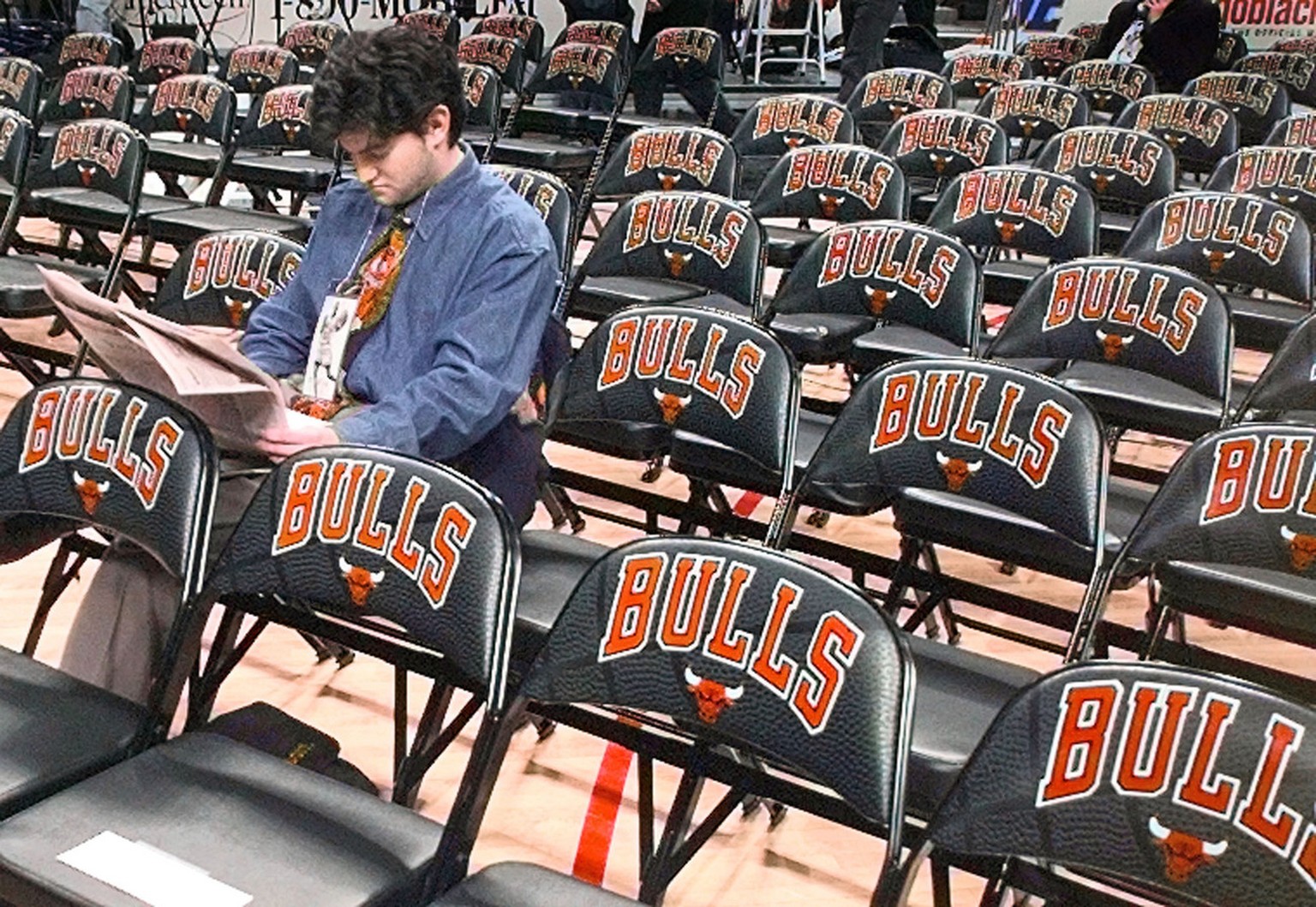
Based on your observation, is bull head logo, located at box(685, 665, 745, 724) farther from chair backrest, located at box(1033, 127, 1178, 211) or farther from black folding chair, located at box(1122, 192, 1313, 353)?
chair backrest, located at box(1033, 127, 1178, 211)

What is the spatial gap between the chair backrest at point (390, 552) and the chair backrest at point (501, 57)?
18.1ft

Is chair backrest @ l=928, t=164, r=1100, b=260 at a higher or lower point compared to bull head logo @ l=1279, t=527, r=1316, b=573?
higher

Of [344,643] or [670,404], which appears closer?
[344,643]

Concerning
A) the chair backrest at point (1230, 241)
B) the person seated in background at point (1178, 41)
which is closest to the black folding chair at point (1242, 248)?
the chair backrest at point (1230, 241)

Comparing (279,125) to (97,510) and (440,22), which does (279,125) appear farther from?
(97,510)

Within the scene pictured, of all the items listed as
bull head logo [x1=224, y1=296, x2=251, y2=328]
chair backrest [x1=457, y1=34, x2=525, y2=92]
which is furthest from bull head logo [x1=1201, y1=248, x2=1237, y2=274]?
chair backrest [x1=457, y1=34, x2=525, y2=92]

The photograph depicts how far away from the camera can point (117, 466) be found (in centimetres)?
239

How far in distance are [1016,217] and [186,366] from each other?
2.90 metres

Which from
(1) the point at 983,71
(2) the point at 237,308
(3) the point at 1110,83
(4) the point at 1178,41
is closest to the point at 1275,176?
(3) the point at 1110,83

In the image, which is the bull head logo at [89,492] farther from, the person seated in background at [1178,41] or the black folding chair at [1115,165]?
the person seated in background at [1178,41]

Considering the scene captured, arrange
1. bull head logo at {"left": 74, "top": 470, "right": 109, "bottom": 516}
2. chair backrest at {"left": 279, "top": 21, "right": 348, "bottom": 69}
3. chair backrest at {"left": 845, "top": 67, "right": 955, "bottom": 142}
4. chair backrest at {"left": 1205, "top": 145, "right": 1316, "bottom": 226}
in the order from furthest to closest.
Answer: chair backrest at {"left": 279, "top": 21, "right": 348, "bottom": 69}, chair backrest at {"left": 845, "top": 67, "right": 955, "bottom": 142}, chair backrest at {"left": 1205, "top": 145, "right": 1316, "bottom": 226}, bull head logo at {"left": 74, "top": 470, "right": 109, "bottom": 516}

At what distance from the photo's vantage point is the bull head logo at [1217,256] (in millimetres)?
4359

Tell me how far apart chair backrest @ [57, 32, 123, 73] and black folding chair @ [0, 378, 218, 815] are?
5.89m

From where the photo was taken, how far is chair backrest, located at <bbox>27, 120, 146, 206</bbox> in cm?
488
